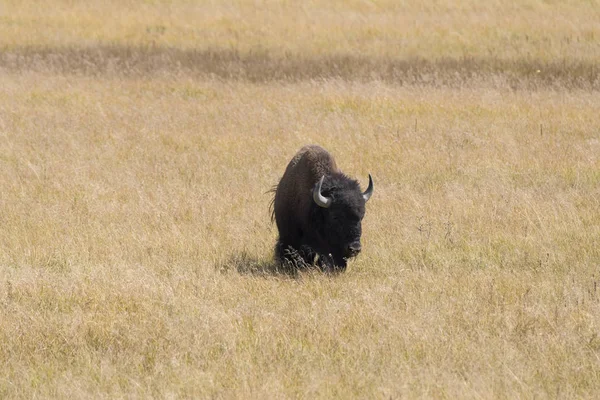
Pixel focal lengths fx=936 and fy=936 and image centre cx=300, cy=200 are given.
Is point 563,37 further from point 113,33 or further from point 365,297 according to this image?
point 365,297

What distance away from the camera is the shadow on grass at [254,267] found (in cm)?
866

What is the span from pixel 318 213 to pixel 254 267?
0.85 m

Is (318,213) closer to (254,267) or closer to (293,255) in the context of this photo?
(293,255)

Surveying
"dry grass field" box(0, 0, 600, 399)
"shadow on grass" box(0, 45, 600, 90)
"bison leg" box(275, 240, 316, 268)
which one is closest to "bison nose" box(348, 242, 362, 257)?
"dry grass field" box(0, 0, 600, 399)

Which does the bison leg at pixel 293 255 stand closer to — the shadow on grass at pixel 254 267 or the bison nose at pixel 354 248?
the shadow on grass at pixel 254 267

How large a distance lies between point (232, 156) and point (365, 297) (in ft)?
20.3

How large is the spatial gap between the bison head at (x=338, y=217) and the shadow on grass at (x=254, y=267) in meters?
0.37

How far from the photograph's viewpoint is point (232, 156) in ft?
43.9

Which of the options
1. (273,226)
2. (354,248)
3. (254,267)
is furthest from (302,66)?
→ (354,248)

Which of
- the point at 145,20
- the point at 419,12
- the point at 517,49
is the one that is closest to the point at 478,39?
the point at 517,49

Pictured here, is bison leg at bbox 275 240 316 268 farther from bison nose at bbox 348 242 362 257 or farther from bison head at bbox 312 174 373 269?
bison nose at bbox 348 242 362 257

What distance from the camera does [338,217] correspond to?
8.30 metres

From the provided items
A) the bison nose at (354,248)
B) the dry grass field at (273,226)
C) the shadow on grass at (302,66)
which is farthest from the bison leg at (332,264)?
the shadow on grass at (302,66)

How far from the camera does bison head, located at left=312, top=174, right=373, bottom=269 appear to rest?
823cm
